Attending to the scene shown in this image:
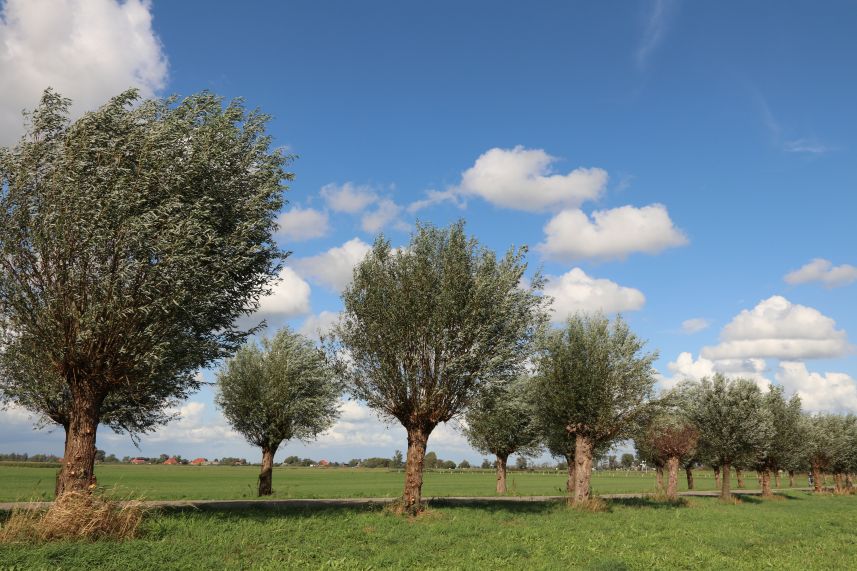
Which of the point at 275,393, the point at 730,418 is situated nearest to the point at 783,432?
the point at 730,418

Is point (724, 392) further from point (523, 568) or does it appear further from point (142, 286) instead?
point (142, 286)

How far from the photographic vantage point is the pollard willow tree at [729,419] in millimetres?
58812

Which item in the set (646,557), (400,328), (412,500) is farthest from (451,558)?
(400,328)

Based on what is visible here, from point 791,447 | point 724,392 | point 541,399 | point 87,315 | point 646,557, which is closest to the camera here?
point 87,315

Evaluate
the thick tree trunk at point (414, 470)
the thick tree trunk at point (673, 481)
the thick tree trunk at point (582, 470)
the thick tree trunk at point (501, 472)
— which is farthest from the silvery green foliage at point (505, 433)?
the thick tree trunk at point (414, 470)

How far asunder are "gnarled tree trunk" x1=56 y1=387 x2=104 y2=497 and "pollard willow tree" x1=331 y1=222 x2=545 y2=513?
562 inches

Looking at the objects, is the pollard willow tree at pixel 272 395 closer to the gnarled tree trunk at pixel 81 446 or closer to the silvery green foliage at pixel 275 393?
the silvery green foliage at pixel 275 393

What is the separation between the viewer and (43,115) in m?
23.0

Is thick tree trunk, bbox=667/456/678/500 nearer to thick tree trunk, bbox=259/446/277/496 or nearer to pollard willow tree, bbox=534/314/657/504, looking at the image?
pollard willow tree, bbox=534/314/657/504

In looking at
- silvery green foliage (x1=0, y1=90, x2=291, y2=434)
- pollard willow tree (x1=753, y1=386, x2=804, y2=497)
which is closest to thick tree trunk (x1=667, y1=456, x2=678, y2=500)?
pollard willow tree (x1=753, y1=386, x2=804, y2=497)

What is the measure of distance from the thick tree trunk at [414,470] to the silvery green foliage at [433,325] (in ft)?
2.06

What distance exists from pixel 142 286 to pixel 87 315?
7.07 ft

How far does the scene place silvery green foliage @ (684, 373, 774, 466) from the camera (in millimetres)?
58812

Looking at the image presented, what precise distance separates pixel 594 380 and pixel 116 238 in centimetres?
3299
